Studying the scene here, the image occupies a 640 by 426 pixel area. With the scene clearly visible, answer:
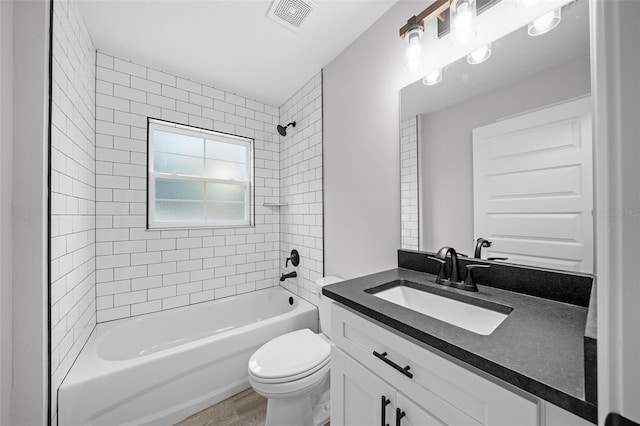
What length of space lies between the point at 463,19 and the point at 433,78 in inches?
10.2

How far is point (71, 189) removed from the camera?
146 cm

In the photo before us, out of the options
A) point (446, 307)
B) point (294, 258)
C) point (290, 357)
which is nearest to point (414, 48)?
point (446, 307)

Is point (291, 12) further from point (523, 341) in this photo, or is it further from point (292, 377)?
point (292, 377)

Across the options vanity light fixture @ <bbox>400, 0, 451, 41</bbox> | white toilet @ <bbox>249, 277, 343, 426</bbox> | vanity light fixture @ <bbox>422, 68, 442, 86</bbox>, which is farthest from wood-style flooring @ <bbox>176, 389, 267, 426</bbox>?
vanity light fixture @ <bbox>400, 0, 451, 41</bbox>

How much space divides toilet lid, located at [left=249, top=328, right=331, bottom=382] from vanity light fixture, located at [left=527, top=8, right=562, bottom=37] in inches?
70.9

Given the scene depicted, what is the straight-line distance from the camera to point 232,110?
2.54m

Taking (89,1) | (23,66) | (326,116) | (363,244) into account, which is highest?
(89,1)

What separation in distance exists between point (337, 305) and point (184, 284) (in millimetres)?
1814

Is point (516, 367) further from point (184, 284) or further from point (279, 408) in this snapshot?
point (184, 284)

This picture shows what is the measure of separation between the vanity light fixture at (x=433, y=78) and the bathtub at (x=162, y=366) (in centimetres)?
184

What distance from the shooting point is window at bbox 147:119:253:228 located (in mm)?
2230

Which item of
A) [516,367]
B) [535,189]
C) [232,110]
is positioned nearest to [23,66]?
[232,110]

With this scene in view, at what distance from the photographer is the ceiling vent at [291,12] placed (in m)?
1.49

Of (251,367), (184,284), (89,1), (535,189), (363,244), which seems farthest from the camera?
(184,284)
